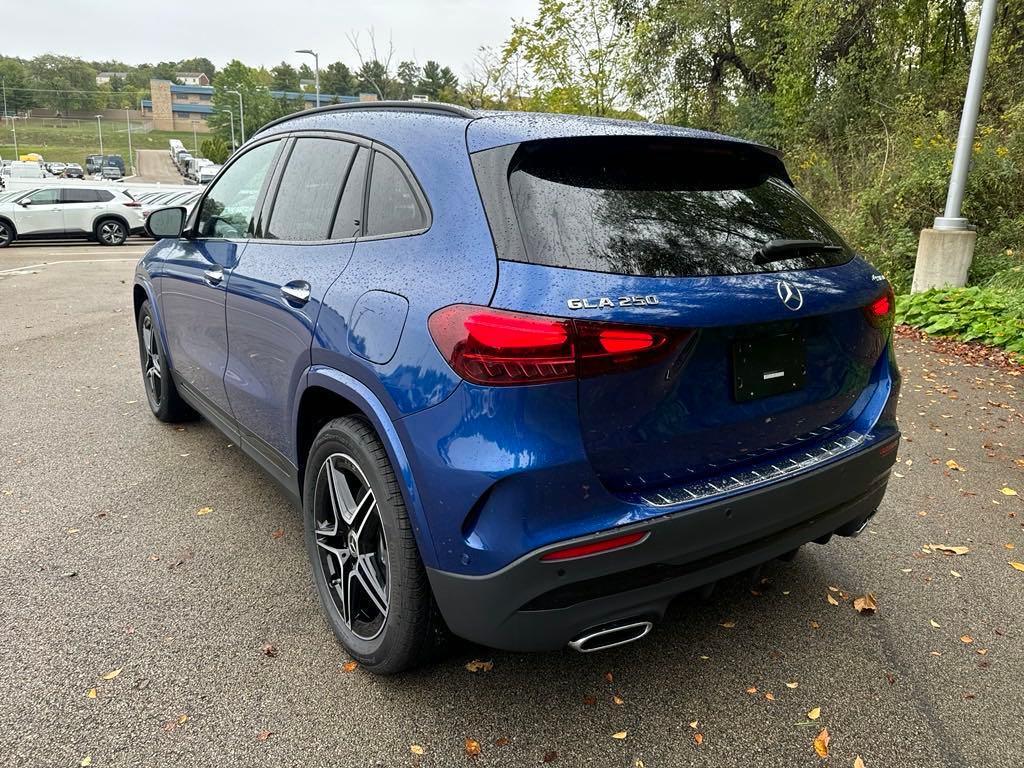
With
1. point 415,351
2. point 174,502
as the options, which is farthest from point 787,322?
point 174,502

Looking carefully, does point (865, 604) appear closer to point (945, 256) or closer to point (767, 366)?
point (767, 366)

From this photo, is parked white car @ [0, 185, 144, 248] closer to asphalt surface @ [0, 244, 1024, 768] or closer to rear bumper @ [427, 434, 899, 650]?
asphalt surface @ [0, 244, 1024, 768]

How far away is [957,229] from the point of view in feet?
28.6

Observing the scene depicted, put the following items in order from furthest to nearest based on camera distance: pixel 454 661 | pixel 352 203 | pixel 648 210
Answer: pixel 352 203
pixel 454 661
pixel 648 210

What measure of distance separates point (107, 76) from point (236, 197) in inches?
7062

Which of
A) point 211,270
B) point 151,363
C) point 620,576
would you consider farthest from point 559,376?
point 151,363

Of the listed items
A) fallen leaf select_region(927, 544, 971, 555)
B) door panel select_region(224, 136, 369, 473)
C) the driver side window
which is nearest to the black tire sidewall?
door panel select_region(224, 136, 369, 473)

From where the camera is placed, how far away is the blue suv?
75.2 inches

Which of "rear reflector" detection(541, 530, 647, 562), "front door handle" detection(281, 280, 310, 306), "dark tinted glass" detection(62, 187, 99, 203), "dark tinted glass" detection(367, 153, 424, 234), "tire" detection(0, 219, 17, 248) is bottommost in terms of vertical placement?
"tire" detection(0, 219, 17, 248)

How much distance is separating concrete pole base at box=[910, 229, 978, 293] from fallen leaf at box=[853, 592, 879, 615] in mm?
7212

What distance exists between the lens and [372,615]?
104 inches

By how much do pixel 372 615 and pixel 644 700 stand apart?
3.15 feet

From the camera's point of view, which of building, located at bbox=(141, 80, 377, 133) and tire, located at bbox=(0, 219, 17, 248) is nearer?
tire, located at bbox=(0, 219, 17, 248)

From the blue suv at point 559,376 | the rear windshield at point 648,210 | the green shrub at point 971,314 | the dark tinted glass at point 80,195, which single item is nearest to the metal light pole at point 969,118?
the green shrub at point 971,314
